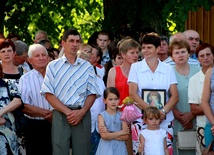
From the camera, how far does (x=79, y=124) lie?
41.4 feet

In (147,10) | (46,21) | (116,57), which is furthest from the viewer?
(46,21)

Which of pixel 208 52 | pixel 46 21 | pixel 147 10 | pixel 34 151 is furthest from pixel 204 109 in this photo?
pixel 46 21

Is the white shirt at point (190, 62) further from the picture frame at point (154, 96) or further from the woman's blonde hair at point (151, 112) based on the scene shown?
the woman's blonde hair at point (151, 112)

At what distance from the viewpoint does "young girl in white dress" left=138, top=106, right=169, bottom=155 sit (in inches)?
492

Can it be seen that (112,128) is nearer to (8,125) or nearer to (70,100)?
(70,100)

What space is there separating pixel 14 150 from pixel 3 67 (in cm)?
119

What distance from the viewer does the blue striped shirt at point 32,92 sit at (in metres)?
13.1

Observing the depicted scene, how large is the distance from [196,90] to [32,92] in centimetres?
227

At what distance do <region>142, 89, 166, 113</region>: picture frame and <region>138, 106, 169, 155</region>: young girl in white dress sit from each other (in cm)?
27

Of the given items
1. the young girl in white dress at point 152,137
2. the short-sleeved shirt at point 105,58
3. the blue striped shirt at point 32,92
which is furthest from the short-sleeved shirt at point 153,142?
the short-sleeved shirt at point 105,58

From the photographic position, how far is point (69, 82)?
41.4ft

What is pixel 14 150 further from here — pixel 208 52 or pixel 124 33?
pixel 124 33

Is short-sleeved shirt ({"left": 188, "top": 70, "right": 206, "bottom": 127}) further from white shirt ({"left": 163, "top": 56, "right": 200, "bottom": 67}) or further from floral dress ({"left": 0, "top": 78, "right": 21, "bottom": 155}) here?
floral dress ({"left": 0, "top": 78, "right": 21, "bottom": 155})

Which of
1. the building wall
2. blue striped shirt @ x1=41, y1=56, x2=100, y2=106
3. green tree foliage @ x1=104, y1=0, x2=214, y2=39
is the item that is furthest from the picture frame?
the building wall
